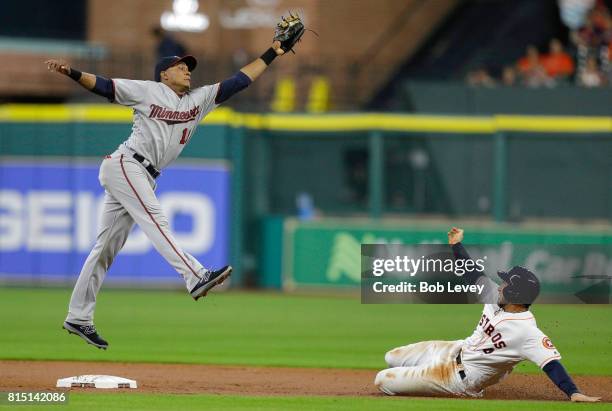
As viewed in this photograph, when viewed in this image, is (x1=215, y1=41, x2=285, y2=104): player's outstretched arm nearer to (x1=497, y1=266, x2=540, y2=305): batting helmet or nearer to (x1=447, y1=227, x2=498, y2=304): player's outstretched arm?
(x1=447, y1=227, x2=498, y2=304): player's outstretched arm

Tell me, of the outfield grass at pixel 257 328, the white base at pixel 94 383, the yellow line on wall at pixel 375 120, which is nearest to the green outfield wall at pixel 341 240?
the outfield grass at pixel 257 328

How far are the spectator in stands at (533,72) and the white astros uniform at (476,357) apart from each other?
10.2 m

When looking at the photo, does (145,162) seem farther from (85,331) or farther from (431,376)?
(431,376)

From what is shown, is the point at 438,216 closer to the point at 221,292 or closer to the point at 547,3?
the point at 221,292

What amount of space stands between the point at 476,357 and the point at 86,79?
316cm

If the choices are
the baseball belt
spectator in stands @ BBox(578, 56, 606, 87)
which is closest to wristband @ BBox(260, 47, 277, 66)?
the baseball belt

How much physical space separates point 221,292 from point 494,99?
4760 mm

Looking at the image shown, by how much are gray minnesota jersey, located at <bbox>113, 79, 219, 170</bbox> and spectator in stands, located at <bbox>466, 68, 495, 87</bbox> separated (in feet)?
32.6

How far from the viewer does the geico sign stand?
17641mm

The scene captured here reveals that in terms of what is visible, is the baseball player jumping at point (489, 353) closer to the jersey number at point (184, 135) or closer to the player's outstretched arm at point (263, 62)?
the player's outstretched arm at point (263, 62)

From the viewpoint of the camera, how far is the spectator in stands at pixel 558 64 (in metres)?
19.3

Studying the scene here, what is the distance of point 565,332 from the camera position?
9555 millimetres

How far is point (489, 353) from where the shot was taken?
8305 mm

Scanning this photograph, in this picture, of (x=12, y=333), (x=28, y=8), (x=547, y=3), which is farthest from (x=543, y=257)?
(x=28, y=8)
